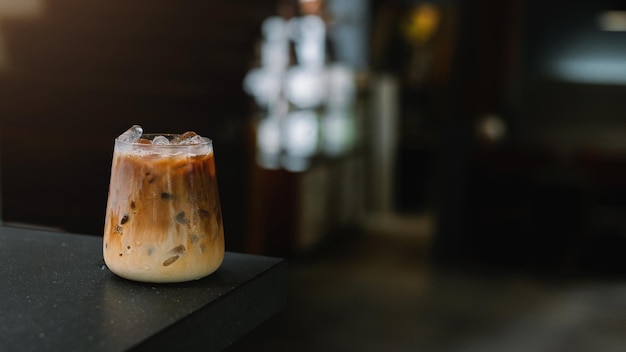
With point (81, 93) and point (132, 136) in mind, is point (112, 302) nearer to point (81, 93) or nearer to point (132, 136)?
point (132, 136)

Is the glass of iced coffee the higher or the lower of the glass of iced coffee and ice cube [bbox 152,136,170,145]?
the lower

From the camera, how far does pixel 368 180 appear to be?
21.8 feet

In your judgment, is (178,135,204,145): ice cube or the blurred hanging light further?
the blurred hanging light

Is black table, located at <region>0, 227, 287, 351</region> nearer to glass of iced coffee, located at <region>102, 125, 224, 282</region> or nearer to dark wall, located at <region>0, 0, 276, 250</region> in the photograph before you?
glass of iced coffee, located at <region>102, 125, 224, 282</region>

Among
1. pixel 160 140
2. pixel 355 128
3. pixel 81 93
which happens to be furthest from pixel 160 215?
pixel 355 128

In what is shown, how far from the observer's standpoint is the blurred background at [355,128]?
7.89 ft

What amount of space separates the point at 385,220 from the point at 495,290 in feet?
6.90

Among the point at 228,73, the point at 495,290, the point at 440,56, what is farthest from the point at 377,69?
the point at 228,73

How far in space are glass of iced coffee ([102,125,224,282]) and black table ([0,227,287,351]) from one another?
1.3 inches

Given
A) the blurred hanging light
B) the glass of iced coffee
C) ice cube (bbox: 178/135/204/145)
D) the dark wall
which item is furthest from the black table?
the blurred hanging light

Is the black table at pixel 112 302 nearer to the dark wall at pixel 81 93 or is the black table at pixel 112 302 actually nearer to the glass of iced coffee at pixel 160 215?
the glass of iced coffee at pixel 160 215

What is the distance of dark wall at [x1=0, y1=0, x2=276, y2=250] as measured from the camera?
2266mm

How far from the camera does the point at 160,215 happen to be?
0.95 meters

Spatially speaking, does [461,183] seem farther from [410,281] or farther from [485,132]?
[410,281]
